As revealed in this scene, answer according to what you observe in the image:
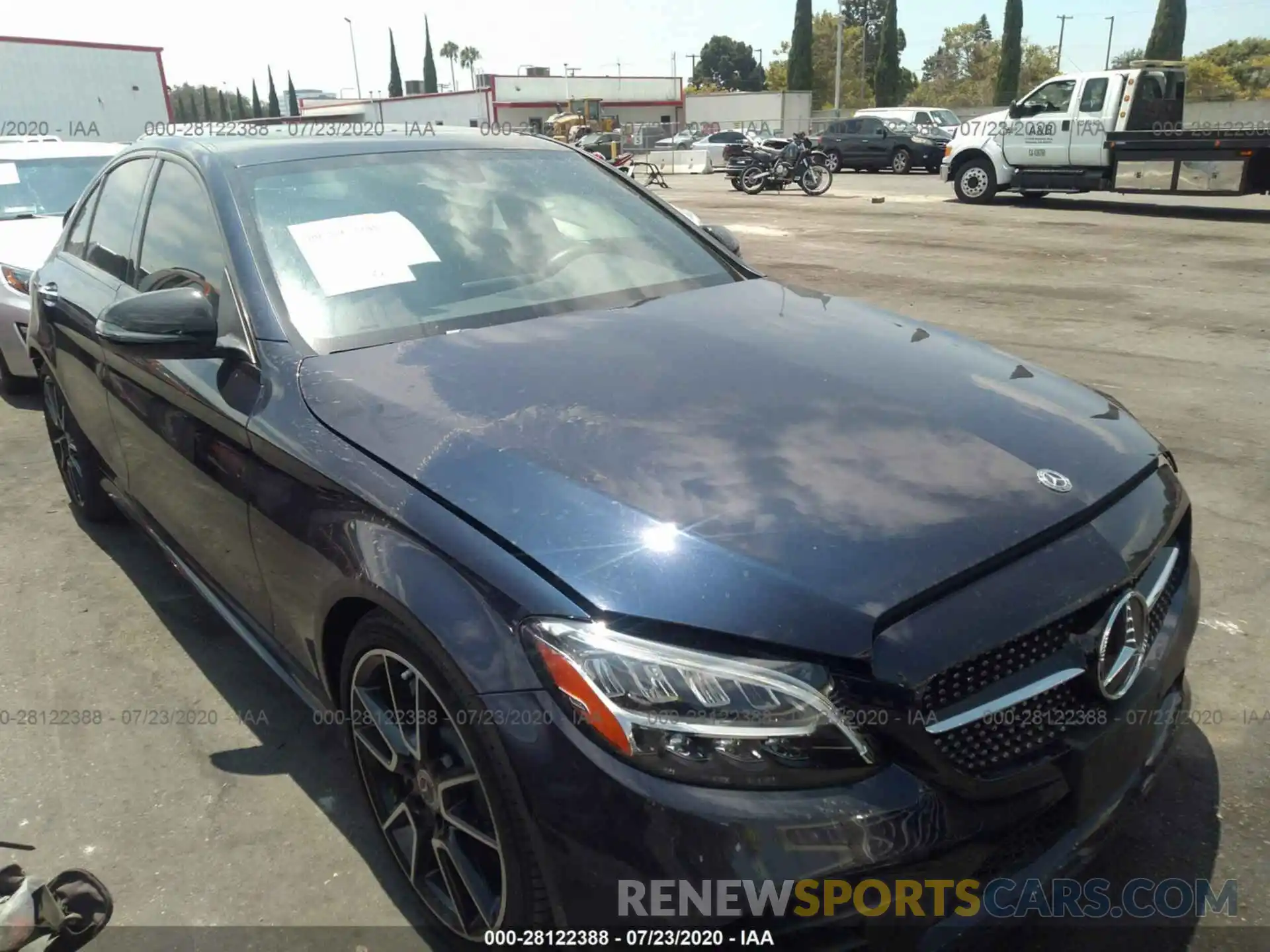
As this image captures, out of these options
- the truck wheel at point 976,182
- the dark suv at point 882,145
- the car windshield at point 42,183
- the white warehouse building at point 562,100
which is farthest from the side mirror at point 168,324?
the white warehouse building at point 562,100

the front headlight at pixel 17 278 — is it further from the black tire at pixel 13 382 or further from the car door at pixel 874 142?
the car door at pixel 874 142

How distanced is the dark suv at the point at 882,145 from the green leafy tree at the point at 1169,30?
3250 cm

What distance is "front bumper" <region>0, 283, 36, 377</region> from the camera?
6.26m

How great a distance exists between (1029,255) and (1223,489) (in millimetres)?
7917

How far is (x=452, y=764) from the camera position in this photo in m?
1.87

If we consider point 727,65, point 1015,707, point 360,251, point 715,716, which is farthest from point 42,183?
point 727,65

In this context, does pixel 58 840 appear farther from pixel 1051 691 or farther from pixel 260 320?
pixel 1051 691

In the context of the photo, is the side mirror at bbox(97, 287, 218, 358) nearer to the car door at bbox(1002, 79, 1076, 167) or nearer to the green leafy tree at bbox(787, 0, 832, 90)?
the car door at bbox(1002, 79, 1076, 167)

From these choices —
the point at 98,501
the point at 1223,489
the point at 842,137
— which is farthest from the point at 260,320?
the point at 842,137

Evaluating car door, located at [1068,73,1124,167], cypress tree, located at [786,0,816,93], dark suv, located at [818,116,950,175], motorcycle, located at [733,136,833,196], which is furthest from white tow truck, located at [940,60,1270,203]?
cypress tree, located at [786,0,816,93]

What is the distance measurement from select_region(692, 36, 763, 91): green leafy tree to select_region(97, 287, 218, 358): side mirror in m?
130

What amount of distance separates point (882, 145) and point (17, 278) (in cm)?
2562

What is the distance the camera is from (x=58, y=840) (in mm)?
2518

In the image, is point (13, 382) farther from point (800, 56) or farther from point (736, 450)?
point (800, 56)
